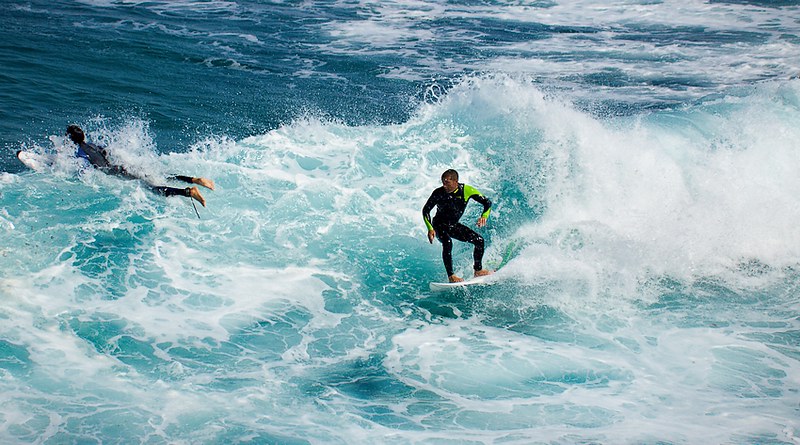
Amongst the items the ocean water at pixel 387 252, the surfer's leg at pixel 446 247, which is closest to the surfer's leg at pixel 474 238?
the surfer's leg at pixel 446 247

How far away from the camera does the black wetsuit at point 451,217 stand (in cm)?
939

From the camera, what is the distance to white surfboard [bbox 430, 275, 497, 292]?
9485 millimetres

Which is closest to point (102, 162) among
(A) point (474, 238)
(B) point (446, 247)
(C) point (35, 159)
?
(C) point (35, 159)

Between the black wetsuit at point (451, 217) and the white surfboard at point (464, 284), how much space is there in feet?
0.53

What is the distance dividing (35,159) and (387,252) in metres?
6.59

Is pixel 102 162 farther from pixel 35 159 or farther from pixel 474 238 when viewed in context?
pixel 474 238

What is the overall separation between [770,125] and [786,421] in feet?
29.3

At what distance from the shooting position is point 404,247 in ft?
36.4

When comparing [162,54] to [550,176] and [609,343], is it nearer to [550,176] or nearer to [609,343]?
[550,176]

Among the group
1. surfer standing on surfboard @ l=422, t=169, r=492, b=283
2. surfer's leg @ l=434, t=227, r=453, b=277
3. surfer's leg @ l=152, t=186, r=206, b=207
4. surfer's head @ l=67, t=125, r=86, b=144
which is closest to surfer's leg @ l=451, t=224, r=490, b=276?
surfer standing on surfboard @ l=422, t=169, r=492, b=283

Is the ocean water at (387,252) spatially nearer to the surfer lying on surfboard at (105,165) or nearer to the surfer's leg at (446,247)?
the surfer lying on surfboard at (105,165)

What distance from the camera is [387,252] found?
429 inches

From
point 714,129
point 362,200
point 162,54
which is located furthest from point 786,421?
point 162,54

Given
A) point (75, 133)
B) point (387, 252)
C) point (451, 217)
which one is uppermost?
point (75, 133)
